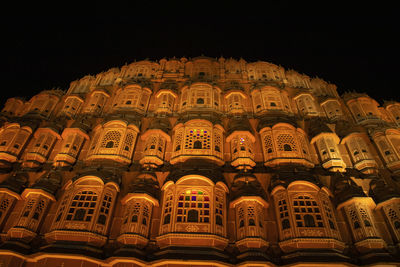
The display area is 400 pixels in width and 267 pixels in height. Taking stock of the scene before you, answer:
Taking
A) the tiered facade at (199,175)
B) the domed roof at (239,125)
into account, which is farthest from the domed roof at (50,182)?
the domed roof at (239,125)

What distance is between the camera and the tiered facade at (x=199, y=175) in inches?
619

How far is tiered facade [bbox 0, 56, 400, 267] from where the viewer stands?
1573 cm

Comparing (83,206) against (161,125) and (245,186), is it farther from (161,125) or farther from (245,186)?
(245,186)

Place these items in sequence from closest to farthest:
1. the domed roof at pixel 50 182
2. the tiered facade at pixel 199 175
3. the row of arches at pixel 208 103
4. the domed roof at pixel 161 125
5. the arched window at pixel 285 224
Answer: the tiered facade at pixel 199 175, the arched window at pixel 285 224, the domed roof at pixel 50 182, the domed roof at pixel 161 125, the row of arches at pixel 208 103

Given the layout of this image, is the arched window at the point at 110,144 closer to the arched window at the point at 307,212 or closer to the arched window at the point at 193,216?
the arched window at the point at 193,216

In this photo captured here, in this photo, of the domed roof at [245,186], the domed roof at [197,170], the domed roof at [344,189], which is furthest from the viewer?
the domed roof at [197,170]

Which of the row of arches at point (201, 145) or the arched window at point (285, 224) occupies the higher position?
the row of arches at point (201, 145)

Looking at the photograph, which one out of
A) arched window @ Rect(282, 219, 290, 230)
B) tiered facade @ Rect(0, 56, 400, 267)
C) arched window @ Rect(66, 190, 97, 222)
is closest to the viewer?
tiered facade @ Rect(0, 56, 400, 267)

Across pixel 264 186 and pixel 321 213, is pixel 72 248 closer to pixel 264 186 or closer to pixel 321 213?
pixel 264 186

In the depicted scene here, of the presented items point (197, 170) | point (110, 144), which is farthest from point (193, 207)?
point (110, 144)

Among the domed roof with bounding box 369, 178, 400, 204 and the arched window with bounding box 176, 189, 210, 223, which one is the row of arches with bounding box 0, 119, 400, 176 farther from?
the arched window with bounding box 176, 189, 210, 223

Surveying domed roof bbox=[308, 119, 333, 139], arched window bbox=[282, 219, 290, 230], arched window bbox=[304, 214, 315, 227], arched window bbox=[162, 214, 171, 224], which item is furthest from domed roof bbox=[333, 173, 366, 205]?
arched window bbox=[162, 214, 171, 224]

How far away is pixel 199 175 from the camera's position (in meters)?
17.7

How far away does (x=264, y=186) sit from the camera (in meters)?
19.4
